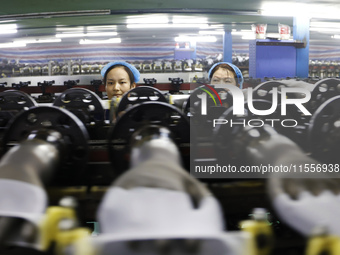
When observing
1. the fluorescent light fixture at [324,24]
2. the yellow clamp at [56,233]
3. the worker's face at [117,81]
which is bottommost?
the yellow clamp at [56,233]

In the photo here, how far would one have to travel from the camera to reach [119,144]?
1068 millimetres

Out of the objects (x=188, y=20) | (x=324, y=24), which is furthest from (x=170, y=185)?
(x=324, y=24)

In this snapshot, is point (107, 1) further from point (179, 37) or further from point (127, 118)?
point (179, 37)

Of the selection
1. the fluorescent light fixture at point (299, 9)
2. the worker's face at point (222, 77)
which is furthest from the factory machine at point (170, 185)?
the fluorescent light fixture at point (299, 9)

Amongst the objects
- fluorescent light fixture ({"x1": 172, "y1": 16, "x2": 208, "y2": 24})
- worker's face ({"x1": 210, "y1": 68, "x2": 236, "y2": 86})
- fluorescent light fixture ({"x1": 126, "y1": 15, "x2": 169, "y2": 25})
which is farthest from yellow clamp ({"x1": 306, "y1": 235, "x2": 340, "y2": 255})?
fluorescent light fixture ({"x1": 172, "y1": 16, "x2": 208, "y2": 24})

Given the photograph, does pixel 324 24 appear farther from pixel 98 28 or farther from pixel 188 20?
pixel 98 28

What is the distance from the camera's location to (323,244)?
53 centimetres

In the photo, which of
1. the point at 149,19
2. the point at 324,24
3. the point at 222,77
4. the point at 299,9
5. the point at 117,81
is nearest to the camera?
the point at 117,81

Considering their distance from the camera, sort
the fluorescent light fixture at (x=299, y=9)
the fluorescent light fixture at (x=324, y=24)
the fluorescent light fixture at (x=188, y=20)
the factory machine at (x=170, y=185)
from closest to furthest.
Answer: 1. the factory machine at (x=170, y=185)
2. the fluorescent light fixture at (x=299, y=9)
3. the fluorescent light fixture at (x=188, y=20)
4. the fluorescent light fixture at (x=324, y=24)

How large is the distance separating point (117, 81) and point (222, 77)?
880 millimetres

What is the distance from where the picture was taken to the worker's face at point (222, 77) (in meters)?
2.77

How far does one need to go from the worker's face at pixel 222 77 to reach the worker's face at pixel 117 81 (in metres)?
0.75

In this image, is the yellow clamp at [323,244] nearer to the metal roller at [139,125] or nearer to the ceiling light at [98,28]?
the metal roller at [139,125]

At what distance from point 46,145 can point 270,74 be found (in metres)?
7.44
